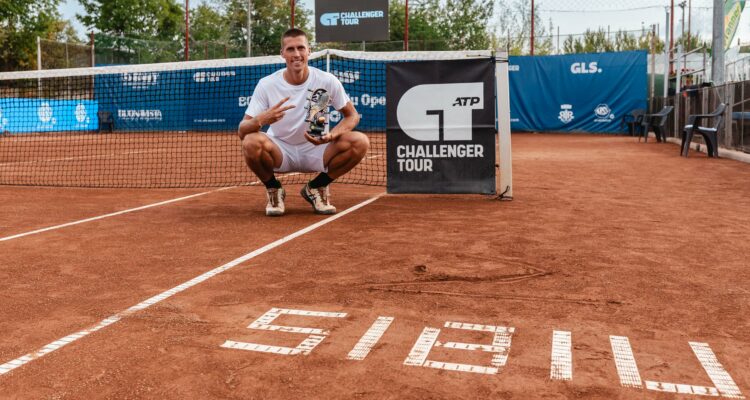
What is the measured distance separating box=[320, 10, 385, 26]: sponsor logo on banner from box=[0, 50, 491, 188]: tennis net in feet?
13.4

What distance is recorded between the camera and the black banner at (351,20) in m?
26.5

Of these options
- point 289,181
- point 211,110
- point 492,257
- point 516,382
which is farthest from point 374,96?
point 516,382

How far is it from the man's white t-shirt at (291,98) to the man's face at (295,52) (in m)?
0.20

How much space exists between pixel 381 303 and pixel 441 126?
13.1 feet

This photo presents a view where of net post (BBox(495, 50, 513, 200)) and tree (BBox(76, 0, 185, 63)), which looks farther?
tree (BBox(76, 0, 185, 63))

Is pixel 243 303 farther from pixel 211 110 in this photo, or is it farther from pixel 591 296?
pixel 211 110

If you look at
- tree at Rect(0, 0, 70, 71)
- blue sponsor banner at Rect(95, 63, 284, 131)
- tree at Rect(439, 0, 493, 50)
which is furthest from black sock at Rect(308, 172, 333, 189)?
tree at Rect(0, 0, 70, 71)

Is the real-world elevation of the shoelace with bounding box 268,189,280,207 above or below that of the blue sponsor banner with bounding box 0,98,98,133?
below

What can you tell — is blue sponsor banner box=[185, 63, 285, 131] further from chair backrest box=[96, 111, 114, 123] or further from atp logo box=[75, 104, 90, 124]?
atp logo box=[75, 104, 90, 124]

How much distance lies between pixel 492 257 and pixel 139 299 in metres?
2.11

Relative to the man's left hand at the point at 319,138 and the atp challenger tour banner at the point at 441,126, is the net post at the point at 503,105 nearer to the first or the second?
the atp challenger tour banner at the point at 441,126

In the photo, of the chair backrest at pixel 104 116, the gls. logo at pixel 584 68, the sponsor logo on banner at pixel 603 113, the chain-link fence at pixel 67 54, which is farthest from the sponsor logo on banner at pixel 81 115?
the sponsor logo on banner at pixel 603 113

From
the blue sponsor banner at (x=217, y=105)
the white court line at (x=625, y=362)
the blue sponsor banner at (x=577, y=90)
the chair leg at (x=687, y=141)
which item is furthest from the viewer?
the blue sponsor banner at (x=217, y=105)

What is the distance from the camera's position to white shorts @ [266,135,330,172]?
6.53 m
